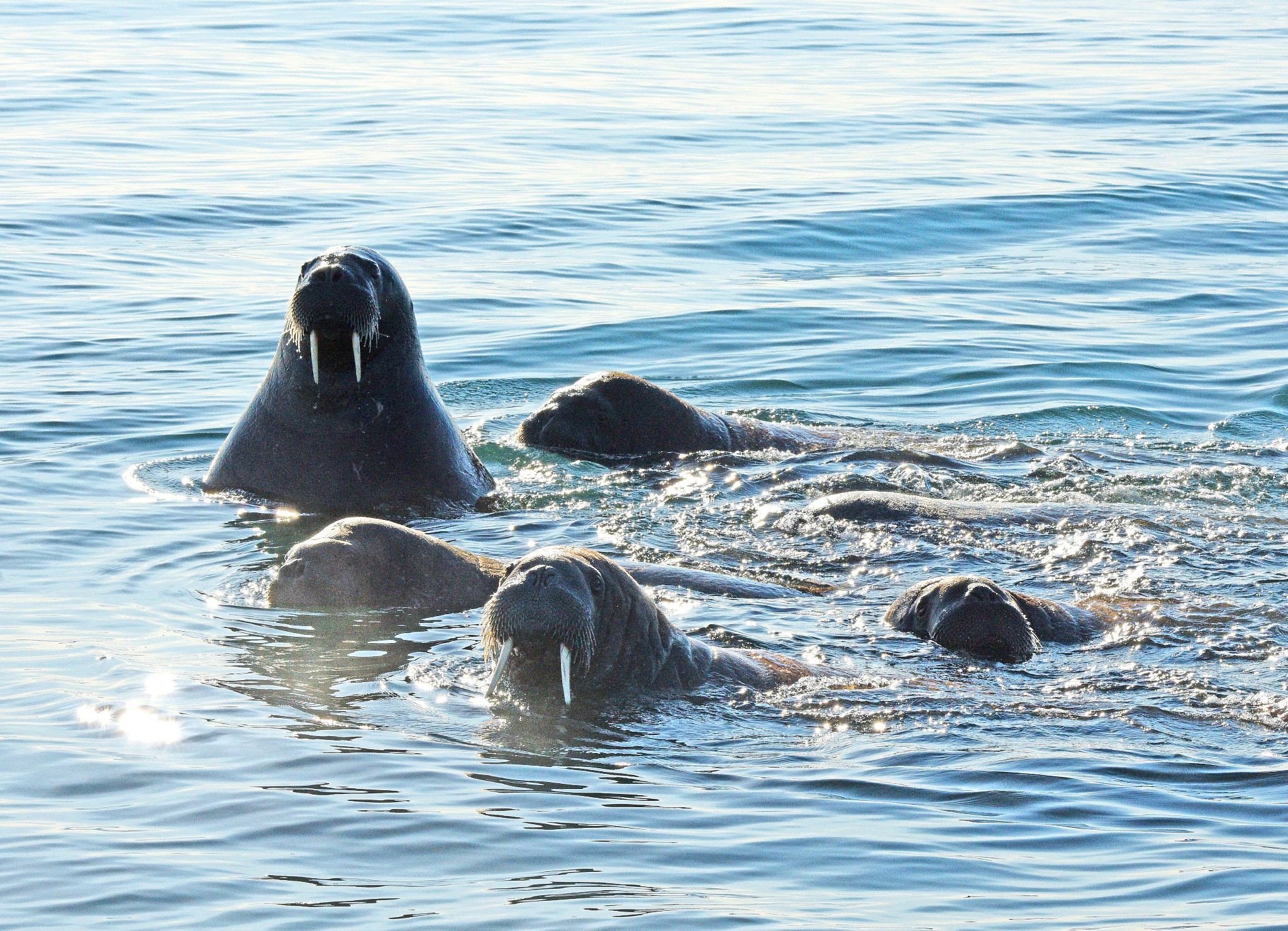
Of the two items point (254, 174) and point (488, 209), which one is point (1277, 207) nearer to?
point (488, 209)

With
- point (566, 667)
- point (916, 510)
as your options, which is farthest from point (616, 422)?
point (566, 667)

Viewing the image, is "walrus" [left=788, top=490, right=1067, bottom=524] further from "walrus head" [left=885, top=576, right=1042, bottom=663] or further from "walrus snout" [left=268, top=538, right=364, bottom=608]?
"walrus snout" [left=268, top=538, right=364, bottom=608]

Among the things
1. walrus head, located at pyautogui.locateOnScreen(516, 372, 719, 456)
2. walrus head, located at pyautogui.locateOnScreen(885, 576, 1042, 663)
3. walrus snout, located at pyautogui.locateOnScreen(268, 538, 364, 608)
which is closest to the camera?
walrus head, located at pyautogui.locateOnScreen(885, 576, 1042, 663)

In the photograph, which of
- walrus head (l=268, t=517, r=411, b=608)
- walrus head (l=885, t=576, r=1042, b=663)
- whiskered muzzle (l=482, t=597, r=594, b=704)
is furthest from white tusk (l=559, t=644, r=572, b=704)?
walrus head (l=885, t=576, r=1042, b=663)

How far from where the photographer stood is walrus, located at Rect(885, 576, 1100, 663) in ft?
24.9

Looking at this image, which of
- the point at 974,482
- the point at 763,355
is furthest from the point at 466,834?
the point at 763,355

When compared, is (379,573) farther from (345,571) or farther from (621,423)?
(621,423)

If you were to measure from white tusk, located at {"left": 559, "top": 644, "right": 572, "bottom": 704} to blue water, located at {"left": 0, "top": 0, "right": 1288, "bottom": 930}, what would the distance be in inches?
8.1

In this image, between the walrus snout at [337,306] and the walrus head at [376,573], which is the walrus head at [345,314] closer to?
the walrus snout at [337,306]

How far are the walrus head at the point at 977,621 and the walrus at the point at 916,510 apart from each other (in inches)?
77.6

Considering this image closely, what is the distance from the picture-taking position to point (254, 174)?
2180cm

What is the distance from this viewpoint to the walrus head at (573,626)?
6.54m

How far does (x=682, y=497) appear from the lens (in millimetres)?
10664

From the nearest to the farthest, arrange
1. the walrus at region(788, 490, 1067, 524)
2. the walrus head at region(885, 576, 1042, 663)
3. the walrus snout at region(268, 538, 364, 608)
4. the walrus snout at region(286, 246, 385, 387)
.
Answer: the walrus head at region(885, 576, 1042, 663) < the walrus snout at region(268, 538, 364, 608) < the walrus snout at region(286, 246, 385, 387) < the walrus at region(788, 490, 1067, 524)
